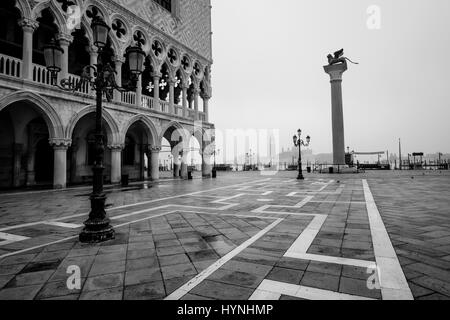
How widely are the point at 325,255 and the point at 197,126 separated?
19431 mm

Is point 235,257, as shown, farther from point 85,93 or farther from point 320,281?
point 85,93

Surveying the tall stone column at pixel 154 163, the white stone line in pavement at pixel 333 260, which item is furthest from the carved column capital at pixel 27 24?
the white stone line in pavement at pixel 333 260

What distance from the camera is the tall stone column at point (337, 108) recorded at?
1021 inches

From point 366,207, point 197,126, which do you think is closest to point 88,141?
point 197,126

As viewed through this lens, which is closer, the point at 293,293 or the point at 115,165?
the point at 293,293

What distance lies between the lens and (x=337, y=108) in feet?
85.7

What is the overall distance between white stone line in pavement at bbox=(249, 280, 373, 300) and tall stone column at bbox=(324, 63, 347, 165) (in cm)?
2607

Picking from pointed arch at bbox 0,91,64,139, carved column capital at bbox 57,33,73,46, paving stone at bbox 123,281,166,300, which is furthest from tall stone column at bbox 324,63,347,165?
paving stone at bbox 123,281,166,300

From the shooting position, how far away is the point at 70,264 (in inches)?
129

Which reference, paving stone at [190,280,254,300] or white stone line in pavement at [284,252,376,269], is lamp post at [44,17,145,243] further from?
white stone line in pavement at [284,252,376,269]

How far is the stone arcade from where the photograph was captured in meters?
12.0

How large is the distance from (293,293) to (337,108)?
2706cm

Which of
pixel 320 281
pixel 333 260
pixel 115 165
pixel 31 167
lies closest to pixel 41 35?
pixel 31 167
